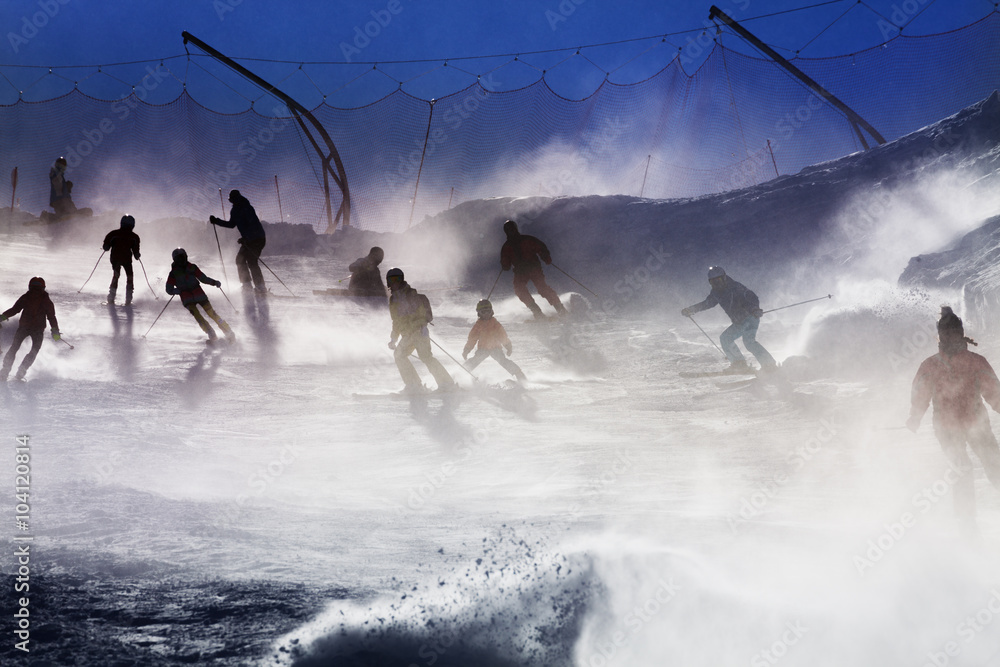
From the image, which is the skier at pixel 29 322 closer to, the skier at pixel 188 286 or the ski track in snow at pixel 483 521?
the ski track in snow at pixel 483 521

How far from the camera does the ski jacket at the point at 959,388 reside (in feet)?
17.3

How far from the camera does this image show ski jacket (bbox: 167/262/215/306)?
36.6ft

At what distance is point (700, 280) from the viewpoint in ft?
57.2

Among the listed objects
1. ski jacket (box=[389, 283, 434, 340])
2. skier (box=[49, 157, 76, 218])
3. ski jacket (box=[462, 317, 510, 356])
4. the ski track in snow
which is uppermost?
skier (box=[49, 157, 76, 218])

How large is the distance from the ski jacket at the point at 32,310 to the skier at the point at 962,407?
30.9 feet

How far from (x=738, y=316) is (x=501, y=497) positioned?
17.5 feet

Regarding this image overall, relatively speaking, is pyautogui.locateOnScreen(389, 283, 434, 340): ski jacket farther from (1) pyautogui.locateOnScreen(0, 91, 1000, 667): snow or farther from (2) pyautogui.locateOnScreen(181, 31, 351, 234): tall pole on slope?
(2) pyautogui.locateOnScreen(181, 31, 351, 234): tall pole on slope

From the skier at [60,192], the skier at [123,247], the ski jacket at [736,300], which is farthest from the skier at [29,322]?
the skier at [60,192]

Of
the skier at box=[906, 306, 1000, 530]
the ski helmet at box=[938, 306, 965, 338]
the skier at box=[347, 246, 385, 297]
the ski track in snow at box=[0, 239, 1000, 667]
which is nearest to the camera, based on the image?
the ski track in snow at box=[0, 239, 1000, 667]

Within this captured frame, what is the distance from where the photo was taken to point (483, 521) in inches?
222

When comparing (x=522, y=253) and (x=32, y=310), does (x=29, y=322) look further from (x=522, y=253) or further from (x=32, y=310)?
(x=522, y=253)

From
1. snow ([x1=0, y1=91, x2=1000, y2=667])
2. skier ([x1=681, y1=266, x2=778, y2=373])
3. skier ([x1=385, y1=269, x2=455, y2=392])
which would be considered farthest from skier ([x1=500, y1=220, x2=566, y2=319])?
skier ([x1=385, y1=269, x2=455, y2=392])

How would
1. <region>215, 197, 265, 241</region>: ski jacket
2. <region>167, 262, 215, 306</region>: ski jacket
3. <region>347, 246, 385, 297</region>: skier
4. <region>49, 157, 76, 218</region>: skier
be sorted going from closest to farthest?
<region>167, 262, 215, 306</region>: ski jacket < <region>215, 197, 265, 241</region>: ski jacket < <region>347, 246, 385, 297</region>: skier < <region>49, 157, 76, 218</region>: skier

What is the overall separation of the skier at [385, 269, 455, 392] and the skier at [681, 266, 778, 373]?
341 cm
